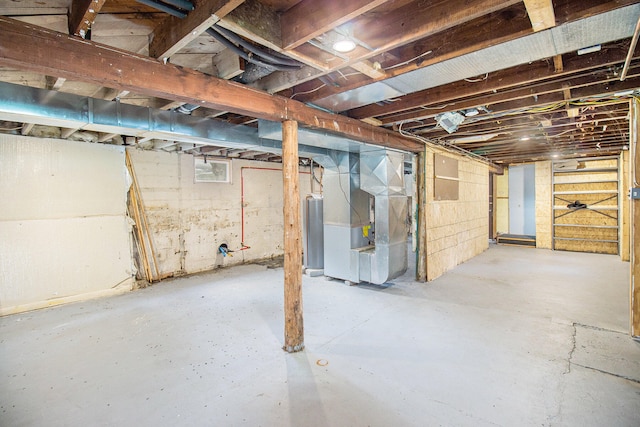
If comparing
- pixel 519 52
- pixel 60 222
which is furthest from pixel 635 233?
pixel 60 222

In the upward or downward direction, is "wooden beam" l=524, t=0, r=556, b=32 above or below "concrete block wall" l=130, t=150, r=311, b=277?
above

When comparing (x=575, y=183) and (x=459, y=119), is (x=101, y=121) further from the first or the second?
(x=575, y=183)

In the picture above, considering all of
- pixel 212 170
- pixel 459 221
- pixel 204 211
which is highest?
pixel 212 170

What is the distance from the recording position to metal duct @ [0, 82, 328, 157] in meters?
2.36

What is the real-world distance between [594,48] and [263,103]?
2.19m

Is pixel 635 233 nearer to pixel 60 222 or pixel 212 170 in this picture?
pixel 212 170

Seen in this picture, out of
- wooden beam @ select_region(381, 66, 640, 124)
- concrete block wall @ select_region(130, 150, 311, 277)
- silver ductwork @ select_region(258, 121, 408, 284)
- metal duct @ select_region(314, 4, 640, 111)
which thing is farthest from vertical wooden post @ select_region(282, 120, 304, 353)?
concrete block wall @ select_region(130, 150, 311, 277)

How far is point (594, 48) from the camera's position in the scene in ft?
5.96

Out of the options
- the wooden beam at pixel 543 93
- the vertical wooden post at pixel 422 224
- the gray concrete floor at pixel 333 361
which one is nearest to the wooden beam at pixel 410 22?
the wooden beam at pixel 543 93

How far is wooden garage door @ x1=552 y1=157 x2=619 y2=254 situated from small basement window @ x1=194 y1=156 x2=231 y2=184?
745 centimetres

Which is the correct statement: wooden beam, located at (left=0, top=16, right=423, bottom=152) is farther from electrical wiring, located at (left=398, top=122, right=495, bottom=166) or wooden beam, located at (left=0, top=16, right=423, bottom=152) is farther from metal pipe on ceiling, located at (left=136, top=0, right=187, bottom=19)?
electrical wiring, located at (left=398, top=122, right=495, bottom=166)

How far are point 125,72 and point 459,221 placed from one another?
5.56 m

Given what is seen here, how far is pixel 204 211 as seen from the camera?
17.8 feet

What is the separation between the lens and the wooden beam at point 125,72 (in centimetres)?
144
